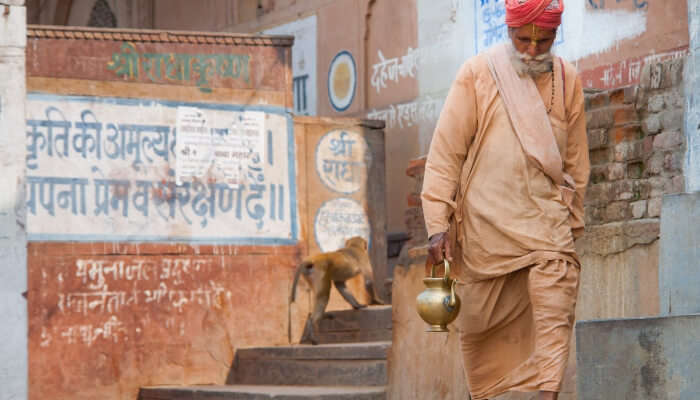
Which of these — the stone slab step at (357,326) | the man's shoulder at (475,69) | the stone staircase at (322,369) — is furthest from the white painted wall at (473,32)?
the man's shoulder at (475,69)

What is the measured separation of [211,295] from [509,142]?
20.9 feet

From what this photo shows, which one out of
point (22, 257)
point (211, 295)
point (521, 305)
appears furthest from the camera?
point (211, 295)

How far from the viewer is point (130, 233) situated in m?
10.7

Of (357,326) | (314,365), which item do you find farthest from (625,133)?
(357,326)

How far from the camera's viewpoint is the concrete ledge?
3980 millimetres

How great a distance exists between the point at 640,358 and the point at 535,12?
54.8 inches

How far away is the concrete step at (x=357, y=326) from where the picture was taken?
10.2 metres

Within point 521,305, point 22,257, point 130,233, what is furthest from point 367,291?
point 521,305

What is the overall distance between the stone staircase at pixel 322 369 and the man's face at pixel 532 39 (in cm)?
347

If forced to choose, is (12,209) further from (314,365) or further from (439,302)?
(314,365)

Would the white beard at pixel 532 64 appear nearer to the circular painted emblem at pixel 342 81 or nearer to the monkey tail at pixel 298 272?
the monkey tail at pixel 298 272

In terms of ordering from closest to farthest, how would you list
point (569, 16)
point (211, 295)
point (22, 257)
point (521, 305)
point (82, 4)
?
point (521, 305) → point (22, 257) → point (569, 16) → point (211, 295) → point (82, 4)

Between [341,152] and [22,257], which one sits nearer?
[22,257]

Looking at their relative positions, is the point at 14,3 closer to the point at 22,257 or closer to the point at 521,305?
the point at 22,257
